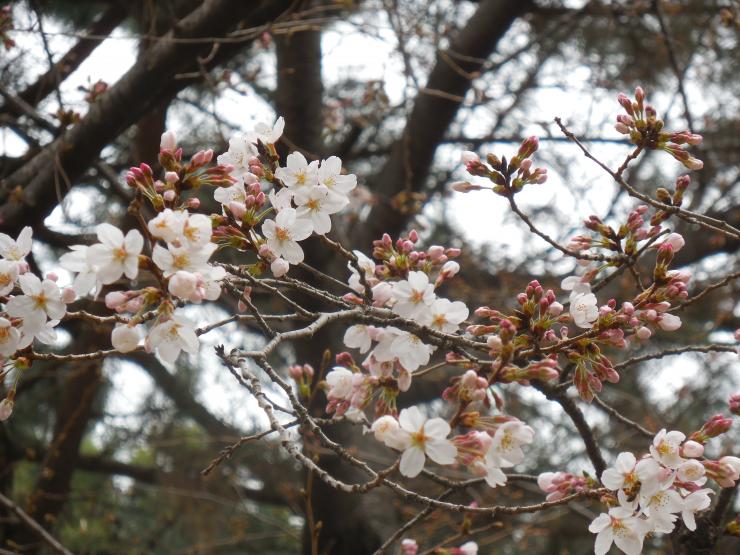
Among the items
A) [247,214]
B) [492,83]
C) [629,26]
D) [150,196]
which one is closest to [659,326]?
[247,214]

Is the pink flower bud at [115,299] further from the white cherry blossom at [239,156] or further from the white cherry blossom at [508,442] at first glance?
the white cherry blossom at [508,442]

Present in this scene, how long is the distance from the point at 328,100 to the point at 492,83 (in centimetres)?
90

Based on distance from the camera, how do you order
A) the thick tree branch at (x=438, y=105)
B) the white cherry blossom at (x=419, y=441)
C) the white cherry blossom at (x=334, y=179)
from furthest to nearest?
the thick tree branch at (x=438, y=105) < the white cherry blossom at (x=334, y=179) < the white cherry blossom at (x=419, y=441)

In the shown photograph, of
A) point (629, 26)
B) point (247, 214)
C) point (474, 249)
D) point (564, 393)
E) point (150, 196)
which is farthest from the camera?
point (474, 249)

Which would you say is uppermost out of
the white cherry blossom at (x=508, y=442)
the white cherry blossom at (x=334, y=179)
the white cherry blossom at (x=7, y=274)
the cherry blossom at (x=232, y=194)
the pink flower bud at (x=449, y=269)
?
the white cherry blossom at (x=334, y=179)

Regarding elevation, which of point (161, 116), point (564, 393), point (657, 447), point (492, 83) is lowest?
point (657, 447)

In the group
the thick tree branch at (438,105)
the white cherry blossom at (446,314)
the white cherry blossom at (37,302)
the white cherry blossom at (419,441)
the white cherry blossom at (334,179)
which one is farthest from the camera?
the thick tree branch at (438,105)

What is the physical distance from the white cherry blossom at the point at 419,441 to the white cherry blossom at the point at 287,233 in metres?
0.39

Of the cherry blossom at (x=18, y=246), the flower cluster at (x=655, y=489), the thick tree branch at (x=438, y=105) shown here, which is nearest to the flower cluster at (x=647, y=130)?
the flower cluster at (x=655, y=489)

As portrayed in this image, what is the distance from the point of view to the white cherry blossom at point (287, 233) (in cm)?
118

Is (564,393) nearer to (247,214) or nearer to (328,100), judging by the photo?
(247,214)

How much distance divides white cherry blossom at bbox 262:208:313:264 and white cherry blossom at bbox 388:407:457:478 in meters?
0.39

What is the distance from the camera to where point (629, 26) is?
3.92 metres

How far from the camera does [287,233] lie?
1.20 meters
